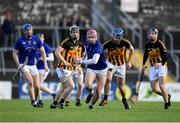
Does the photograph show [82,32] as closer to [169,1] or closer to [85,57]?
[169,1]

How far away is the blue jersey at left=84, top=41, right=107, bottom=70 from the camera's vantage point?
24.8 metres

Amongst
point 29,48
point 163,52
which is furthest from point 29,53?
point 163,52

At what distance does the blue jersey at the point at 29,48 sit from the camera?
2589cm

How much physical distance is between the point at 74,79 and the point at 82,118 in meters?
5.74

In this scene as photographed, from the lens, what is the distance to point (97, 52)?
24.7 m

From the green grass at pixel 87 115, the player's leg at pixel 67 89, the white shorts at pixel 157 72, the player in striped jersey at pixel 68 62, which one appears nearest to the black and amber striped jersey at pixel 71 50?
the player in striped jersey at pixel 68 62

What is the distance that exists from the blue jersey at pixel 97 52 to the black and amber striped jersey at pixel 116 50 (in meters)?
0.48

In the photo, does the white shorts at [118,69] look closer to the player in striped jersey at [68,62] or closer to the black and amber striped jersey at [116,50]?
the black and amber striped jersey at [116,50]

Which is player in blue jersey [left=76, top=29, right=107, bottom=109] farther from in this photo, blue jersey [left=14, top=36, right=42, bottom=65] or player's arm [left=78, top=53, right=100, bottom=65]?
blue jersey [left=14, top=36, right=42, bottom=65]

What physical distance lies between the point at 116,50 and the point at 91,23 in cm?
1677

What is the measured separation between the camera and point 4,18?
1598 inches

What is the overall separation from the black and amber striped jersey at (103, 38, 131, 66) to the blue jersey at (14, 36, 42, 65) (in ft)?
6.67

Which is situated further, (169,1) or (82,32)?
(169,1)

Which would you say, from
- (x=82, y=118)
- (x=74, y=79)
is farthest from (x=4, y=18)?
(x=82, y=118)
